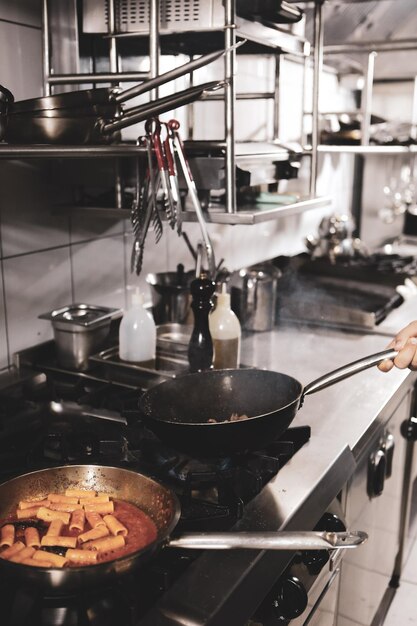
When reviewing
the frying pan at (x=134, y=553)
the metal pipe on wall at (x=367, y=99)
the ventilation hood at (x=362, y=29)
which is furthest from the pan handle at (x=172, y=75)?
the metal pipe on wall at (x=367, y=99)

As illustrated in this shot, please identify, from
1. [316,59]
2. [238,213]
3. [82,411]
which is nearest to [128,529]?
[82,411]

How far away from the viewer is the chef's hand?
1.33 m

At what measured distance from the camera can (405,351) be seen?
1.33 meters

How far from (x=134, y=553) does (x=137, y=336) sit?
852 mm

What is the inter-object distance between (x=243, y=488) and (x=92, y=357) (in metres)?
0.65

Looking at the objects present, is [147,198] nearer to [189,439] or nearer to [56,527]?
[189,439]

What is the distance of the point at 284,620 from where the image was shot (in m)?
1.08

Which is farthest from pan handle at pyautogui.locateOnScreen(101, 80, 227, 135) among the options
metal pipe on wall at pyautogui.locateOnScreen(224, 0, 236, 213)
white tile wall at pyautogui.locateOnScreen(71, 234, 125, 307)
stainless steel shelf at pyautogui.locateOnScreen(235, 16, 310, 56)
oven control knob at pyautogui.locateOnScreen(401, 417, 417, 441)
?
oven control knob at pyautogui.locateOnScreen(401, 417, 417, 441)

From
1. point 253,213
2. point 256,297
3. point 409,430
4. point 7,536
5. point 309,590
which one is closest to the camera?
point 7,536

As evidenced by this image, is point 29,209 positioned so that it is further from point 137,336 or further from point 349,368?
point 349,368

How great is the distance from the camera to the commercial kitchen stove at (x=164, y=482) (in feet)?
2.79

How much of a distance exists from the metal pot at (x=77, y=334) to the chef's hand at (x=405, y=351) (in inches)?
27.7

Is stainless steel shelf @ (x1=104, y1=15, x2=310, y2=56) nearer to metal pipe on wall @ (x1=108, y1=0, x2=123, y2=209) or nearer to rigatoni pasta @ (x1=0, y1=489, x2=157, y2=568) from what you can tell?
metal pipe on wall @ (x1=108, y1=0, x2=123, y2=209)

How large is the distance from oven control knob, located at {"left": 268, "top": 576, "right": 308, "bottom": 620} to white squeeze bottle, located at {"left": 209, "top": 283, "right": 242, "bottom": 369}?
71 cm
